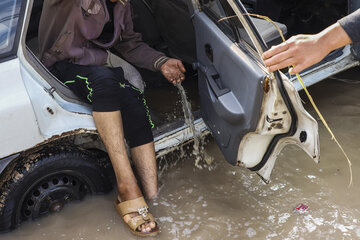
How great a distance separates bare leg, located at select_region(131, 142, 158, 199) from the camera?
282cm

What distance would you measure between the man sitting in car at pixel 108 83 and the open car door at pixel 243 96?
0.36 meters

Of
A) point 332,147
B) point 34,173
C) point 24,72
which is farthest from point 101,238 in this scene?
point 332,147

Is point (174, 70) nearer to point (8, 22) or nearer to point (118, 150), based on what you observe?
point (118, 150)

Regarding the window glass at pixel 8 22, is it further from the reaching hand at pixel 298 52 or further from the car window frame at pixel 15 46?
the reaching hand at pixel 298 52

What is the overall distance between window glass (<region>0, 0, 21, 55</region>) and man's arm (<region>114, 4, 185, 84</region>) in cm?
Result: 82

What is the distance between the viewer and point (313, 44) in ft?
6.49

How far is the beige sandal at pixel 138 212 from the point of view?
8.55 ft

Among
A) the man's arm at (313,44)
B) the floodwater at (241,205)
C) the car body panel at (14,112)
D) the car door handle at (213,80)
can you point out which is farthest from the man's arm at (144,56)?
the man's arm at (313,44)

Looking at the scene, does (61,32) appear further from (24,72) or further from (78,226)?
(78,226)

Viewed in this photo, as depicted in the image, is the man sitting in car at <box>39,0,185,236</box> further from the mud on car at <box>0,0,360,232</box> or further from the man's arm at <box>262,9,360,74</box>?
the man's arm at <box>262,9,360,74</box>

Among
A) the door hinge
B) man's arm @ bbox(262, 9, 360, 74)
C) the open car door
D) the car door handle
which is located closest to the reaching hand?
man's arm @ bbox(262, 9, 360, 74)

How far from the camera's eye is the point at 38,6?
3334mm

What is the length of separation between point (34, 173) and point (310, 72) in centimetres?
191

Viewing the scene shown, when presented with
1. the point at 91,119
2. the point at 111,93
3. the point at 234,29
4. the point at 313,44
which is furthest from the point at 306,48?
the point at 91,119
